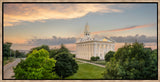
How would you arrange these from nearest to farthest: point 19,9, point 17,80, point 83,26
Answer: point 17,80
point 19,9
point 83,26

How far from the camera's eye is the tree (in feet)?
21.9

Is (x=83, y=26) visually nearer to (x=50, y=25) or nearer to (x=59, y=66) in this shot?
(x=50, y=25)

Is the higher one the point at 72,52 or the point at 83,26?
the point at 83,26

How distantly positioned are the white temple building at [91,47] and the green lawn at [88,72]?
61 cm

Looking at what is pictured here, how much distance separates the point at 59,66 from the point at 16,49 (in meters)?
2.43

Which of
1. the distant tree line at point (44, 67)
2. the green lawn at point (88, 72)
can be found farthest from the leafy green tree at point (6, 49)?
the green lawn at point (88, 72)

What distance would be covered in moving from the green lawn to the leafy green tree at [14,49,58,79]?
4.31ft

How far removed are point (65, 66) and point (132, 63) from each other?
319cm

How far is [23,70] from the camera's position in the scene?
5582mm

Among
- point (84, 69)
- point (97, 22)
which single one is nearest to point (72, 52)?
point (84, 69)

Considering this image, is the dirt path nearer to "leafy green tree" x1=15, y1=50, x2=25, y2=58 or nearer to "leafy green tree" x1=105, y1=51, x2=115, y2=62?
"leafy green tree" x1=15, y1=50, x2=25, y2=58

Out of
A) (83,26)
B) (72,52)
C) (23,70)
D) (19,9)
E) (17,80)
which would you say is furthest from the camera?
(72,52)

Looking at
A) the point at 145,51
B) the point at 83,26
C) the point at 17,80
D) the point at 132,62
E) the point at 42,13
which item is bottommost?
the point at 17,80

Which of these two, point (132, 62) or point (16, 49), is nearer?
point (132, 62)
